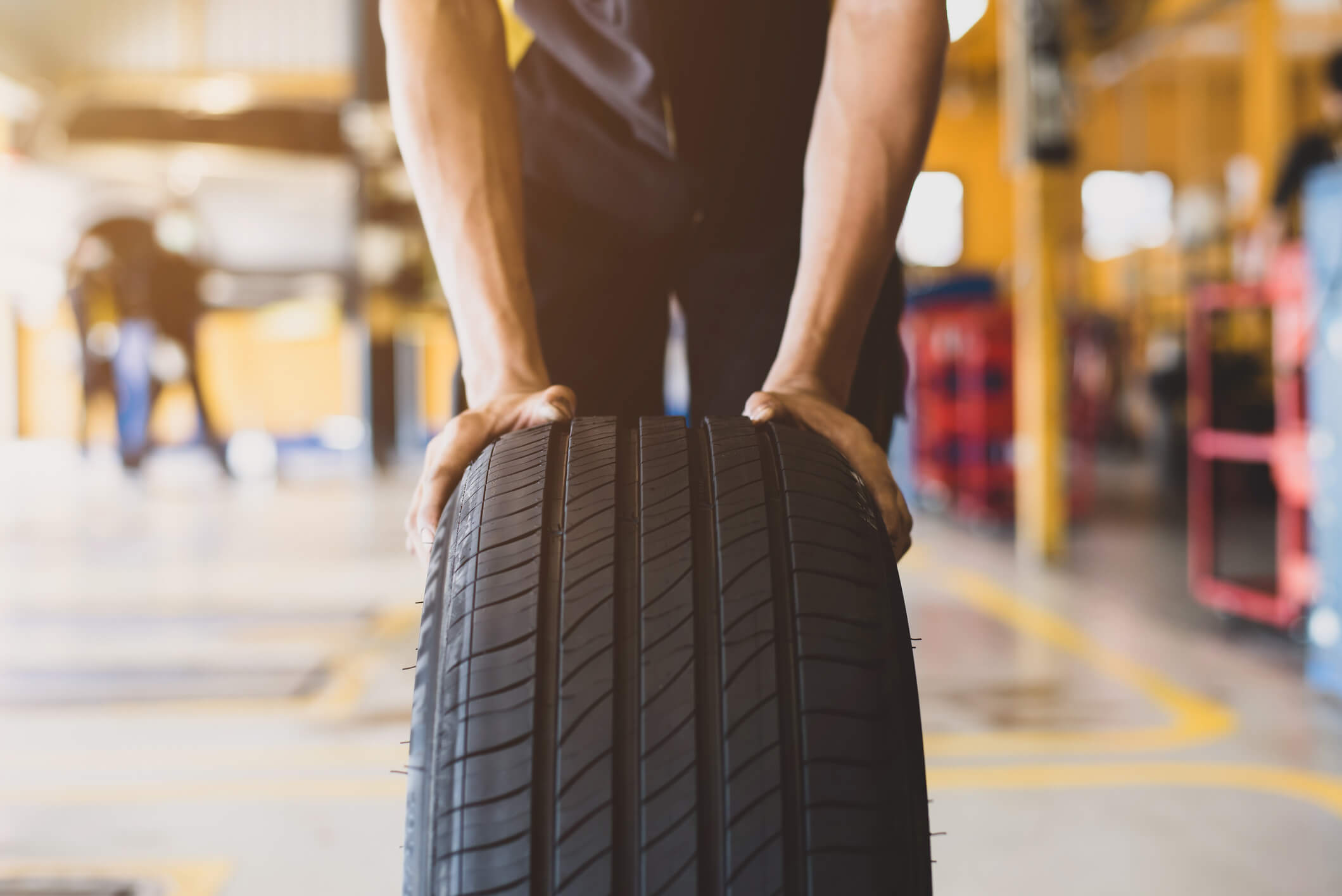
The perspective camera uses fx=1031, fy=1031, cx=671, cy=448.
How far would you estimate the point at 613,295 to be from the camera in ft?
3.49

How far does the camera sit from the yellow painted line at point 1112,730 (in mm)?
1974

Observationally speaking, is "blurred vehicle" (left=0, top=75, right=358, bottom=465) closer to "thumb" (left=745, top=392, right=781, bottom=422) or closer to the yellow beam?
the yellow beam

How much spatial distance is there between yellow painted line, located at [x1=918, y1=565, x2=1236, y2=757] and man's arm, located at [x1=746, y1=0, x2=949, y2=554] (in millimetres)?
970

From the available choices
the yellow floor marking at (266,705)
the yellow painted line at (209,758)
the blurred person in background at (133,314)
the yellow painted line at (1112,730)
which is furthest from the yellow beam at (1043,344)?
the blurred person in background at (133,314)

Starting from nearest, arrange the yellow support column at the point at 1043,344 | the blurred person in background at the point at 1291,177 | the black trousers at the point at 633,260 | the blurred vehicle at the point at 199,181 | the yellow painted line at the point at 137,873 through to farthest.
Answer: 1. the black trousers at the point at 633,260
2. the yellow painted line at the point at 137,873
3. the yellow support column at the point at 1043,344
4. the blurred person in background at the point at 1291,177
5. the blurred vehicle at the point at 199,181

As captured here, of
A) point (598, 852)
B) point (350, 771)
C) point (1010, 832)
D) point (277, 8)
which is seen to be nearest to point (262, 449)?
point (277, 8)

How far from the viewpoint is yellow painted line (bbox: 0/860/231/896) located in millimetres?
1448

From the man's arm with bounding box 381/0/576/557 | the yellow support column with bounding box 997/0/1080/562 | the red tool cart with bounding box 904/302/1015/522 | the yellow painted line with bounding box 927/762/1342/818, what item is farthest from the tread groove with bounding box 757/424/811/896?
the red tool cart with bounding box 904/302/1015/522

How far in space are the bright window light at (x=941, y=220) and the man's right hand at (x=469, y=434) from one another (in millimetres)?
14280

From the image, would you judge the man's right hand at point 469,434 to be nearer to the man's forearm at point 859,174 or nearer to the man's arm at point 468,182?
the man's arm at point 468,182

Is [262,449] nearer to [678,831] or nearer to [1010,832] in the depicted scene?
A: [1010,832]

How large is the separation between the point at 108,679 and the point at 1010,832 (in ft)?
6.90

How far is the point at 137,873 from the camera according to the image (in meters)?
1.49

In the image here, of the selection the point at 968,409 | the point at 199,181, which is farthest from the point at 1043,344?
the point at 199,181
